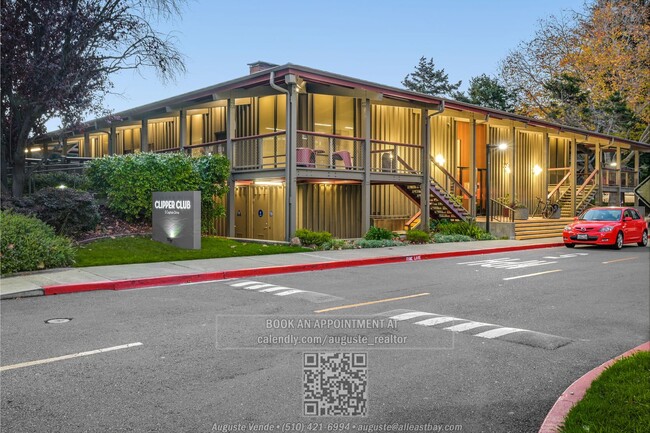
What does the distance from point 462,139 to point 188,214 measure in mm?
18958

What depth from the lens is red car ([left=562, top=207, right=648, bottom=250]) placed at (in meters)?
21.9

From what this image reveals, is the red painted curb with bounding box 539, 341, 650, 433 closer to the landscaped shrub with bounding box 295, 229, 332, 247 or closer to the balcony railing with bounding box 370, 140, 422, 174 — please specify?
the landscaped shrub with bounding box 295, 229, 332, 247

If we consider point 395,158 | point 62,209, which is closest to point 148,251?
point 62,209

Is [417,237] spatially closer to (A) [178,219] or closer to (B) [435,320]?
(A) [178,219]

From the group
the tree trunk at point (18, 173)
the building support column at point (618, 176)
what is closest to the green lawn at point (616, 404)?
the tree trunk at point (18, 173)

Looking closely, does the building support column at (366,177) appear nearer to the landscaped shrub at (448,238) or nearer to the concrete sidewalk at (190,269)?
the concrete sidewalk at (190,269)

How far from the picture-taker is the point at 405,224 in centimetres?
2698

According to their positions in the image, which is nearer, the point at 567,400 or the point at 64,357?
the point at 567,400

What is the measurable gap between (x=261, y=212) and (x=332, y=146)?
4.57m

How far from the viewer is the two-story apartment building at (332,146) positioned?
67.6 feet

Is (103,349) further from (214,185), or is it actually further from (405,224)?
(405,224)

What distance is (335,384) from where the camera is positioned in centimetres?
545

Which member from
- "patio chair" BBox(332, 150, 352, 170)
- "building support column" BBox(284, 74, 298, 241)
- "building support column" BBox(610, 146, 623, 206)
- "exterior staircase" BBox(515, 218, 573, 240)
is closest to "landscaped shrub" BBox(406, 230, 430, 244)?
"patio chair" BBox(332, 150, 352, 170)

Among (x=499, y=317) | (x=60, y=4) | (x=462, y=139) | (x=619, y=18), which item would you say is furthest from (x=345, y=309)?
(x=619, y=18)
